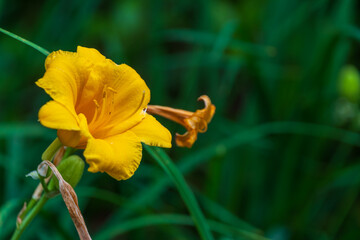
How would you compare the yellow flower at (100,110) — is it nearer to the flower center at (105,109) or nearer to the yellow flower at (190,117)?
the flower center at (105,109)

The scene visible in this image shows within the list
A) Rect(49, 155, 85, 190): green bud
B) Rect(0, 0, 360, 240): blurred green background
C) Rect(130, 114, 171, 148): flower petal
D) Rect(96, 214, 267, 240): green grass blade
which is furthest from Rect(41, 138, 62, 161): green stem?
Rect(0, 0, 360, 240): blurred green background

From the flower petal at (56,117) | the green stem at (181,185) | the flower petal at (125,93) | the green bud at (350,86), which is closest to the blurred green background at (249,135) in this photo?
the green bud at (350,86)

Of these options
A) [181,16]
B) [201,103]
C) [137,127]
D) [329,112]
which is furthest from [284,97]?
[137,127]

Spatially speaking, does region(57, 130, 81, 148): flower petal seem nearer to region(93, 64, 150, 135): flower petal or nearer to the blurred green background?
region(93, 64, 150, 135): flower petal

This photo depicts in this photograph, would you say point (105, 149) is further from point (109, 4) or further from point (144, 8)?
point (109, 4)

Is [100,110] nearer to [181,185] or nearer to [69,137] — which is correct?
[69,137]

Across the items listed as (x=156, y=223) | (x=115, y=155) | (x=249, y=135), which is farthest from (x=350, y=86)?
(x=115, y=155)
